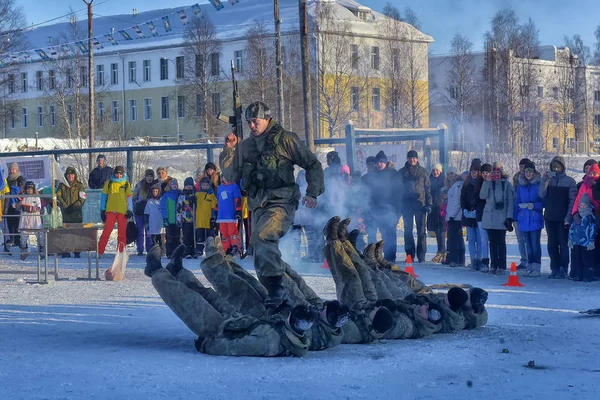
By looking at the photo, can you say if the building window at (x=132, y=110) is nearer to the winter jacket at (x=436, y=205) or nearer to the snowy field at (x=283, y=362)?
the winter jacket at (x=436, y=205)

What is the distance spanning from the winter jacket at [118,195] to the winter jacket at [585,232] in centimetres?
732

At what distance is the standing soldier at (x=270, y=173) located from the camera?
29.8ft

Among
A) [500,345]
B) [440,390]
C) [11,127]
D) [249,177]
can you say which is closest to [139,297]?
[249,177]

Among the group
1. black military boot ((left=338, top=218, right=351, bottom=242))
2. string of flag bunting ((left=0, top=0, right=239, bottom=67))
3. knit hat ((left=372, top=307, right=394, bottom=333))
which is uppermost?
string of flag bunting ((left=0, top=0, right=239, bottom=67))

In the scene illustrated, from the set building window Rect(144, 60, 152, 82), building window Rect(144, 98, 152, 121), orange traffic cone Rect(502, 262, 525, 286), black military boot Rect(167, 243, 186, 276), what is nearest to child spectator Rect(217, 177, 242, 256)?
orange traffic cone Rect(502, 262, 525, 286)

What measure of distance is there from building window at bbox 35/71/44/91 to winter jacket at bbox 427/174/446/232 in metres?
51.0

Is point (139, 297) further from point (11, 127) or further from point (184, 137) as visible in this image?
point (11, 127)

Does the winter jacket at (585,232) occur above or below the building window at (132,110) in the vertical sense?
below

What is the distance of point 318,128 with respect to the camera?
5162 centimetres

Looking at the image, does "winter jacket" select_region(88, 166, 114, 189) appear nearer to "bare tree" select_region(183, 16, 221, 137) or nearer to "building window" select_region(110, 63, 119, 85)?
"bare tree" select_region(183, 16, 221, 137)

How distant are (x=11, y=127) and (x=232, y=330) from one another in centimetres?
6760

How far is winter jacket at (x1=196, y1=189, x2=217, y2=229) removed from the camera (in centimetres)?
1708

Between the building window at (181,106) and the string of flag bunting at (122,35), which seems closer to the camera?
the string of flag bunting at (122,35)

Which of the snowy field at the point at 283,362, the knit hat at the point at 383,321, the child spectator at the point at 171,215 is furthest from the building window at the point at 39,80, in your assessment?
the knit hat at the point at 383,321
